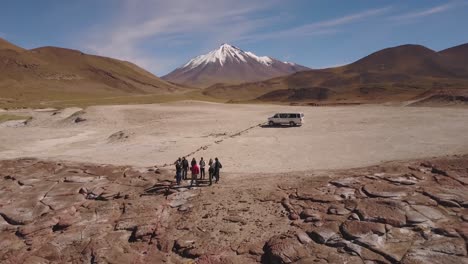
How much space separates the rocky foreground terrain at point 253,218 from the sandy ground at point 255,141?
3.40 m

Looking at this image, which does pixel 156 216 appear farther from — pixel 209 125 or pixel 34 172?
pixel 209 125

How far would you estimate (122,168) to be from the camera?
22.6 m

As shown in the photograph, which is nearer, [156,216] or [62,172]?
[156,216]

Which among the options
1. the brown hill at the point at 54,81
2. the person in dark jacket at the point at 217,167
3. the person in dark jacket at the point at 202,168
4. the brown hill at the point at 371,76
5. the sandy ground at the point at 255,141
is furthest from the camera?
the brown hill at the point at 371,76

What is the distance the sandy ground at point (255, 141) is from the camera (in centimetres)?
2280

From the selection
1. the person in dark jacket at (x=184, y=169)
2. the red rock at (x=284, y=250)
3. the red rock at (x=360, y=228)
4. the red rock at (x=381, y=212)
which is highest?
the person in dark jacket at (x=184, y=169)

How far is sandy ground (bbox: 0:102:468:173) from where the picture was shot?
22797 mm

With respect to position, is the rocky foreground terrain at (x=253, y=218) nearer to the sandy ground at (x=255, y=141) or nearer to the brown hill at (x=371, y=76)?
the sandy ground at (x=255, y=141)

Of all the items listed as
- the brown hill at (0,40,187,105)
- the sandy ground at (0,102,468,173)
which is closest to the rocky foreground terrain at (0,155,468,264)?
the sandy ground at (0,102,468,173)

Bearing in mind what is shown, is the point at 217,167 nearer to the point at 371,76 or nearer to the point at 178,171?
the point at 178,171

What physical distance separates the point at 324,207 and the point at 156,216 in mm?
7025

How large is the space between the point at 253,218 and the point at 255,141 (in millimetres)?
15354

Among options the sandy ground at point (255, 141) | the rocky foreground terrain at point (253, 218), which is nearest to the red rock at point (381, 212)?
the rocky foreground terrain at point (253, 218)

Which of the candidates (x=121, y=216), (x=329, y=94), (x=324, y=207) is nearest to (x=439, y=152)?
(x=324, y=207)
